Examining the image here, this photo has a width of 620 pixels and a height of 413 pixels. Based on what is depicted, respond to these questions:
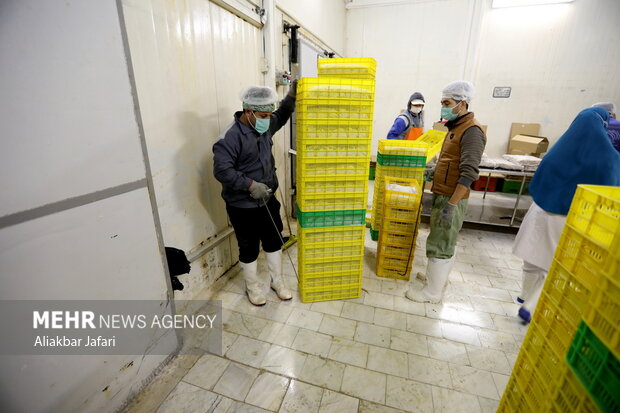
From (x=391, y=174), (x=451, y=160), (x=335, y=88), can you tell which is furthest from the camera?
(x=391, y=174)

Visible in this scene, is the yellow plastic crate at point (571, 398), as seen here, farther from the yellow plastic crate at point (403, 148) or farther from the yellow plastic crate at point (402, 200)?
the yellow plastic crate at point (403, 148)

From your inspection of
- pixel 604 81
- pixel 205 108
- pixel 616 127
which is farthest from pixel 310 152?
pixel 604 81

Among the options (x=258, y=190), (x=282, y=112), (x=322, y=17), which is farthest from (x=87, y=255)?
(x=322, y=17)

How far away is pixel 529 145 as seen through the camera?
523 cm

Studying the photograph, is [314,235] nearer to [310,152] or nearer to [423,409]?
[310,152]

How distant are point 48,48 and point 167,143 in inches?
33.7

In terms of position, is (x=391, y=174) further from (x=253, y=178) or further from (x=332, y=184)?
(x=253, y=178)

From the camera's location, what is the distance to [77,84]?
1.13m

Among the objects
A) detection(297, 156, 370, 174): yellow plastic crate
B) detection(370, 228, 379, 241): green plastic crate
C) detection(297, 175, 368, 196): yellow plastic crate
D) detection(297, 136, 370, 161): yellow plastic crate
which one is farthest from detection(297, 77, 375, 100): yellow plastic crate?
detection(370, 228, 379, 241): green plastic crate

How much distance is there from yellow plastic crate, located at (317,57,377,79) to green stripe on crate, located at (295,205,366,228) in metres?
1.03

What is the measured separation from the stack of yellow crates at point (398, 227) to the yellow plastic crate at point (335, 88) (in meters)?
0.98

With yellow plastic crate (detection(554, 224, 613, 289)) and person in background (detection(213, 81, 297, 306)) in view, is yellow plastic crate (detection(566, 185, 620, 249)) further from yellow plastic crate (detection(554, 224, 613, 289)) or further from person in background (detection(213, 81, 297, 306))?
person in background (detection(213, 81, 297, 306))

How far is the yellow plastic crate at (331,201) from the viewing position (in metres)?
2.10

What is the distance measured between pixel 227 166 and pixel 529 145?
228 inches
